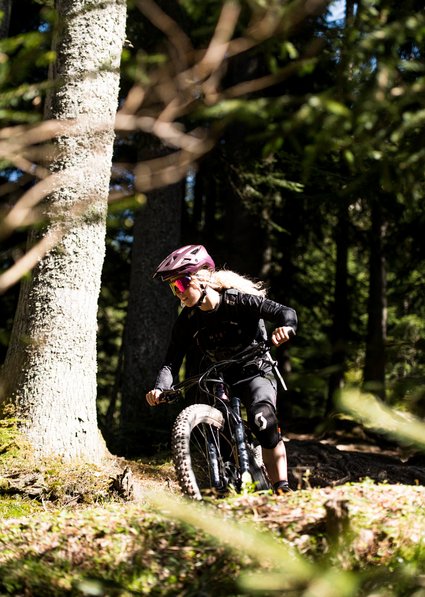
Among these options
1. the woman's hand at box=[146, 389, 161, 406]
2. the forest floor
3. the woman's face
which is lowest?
the forest floor

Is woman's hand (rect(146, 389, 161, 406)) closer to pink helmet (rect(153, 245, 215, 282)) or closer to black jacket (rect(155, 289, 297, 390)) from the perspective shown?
A: black jacket (rect(155, 289, 297, 390))

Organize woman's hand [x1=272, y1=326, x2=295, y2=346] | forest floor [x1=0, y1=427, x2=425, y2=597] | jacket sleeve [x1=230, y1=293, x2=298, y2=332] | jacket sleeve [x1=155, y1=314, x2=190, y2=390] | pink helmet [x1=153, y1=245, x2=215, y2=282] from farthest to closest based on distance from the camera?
1. jacket sleeve [x1=155, y1=314, x2=190, y2=390]
2. pink helmet [x1=153, y1=245, x2=215, y2=282]
3. jacket sleeve [x1=230, y1=293, x2=298, y2=332]
4. woman's hand [x1=272, y1=326, x2=295, y2=346]
5. forest floor [x1=0, y1=427, x2=425, y2=597]

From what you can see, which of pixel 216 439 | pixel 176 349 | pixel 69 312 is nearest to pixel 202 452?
pixel 216 439

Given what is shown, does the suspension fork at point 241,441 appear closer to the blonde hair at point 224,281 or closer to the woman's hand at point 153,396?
the woman's hand at point 153,396

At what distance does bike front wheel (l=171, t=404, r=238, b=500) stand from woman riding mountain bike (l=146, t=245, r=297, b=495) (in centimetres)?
26

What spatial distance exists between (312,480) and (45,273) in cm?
397

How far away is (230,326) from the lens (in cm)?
558

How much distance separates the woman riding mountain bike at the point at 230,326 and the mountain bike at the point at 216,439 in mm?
80

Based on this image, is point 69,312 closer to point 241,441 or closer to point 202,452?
point 202,452

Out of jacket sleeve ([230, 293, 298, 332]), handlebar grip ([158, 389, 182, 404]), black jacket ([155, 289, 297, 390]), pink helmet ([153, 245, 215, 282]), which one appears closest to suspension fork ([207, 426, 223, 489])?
handlebar grip ([158, 389, 182, 404])

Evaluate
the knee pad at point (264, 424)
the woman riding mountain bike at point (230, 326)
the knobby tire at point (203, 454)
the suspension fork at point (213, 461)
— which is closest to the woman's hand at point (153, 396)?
the woman riding mountain bike at point (230, 326)

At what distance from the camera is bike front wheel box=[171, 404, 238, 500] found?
4770 millimetres

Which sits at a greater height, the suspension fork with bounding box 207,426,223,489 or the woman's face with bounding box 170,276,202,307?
the woman's face with bounding box 170,276,202,307

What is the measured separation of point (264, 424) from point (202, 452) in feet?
1.63
